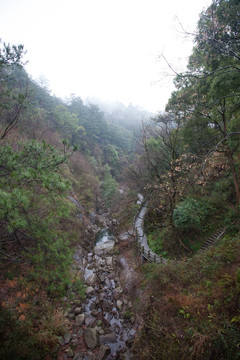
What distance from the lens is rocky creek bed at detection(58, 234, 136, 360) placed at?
679 centimetres

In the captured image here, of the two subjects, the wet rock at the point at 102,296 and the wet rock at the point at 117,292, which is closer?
the wet rock at the point at 102,296

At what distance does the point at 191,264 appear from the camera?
7.48 meters

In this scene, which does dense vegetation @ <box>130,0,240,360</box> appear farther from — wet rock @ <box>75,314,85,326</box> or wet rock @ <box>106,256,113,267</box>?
wet rock @ <box>106,256,113,267</box>

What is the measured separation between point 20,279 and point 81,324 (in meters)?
3.77

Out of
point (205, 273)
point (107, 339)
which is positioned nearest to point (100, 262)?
point (107, 339)

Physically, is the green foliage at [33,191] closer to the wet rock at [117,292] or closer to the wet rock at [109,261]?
the wet rock at [117,292]

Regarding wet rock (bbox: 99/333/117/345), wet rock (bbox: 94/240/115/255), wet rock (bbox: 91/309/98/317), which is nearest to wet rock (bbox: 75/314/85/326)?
wet rock (bbox: 91/309/98/317)

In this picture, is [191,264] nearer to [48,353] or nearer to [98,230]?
[48,353]

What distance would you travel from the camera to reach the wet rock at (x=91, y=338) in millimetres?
7054

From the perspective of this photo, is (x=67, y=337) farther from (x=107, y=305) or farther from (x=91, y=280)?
(x=91, y=280)

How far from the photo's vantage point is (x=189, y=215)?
11086 mm

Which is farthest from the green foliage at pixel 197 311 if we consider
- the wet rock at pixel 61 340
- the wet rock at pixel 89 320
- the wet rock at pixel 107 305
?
the wet rock at pixel 107 305

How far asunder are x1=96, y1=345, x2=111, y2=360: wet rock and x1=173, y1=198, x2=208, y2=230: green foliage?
6961 millimetres

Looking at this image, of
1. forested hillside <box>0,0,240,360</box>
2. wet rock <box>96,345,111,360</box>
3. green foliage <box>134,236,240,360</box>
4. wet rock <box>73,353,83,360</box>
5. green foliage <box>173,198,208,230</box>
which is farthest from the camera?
green foliage <box>173,198,208,230</box>
